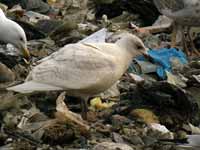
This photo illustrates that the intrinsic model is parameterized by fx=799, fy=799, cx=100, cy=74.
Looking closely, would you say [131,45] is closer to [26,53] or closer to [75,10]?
[26,53]

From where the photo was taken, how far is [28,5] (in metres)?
9.66

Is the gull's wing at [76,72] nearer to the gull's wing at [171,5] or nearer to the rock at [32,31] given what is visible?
the rock at [32,31]

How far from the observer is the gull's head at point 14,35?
7.43 metres

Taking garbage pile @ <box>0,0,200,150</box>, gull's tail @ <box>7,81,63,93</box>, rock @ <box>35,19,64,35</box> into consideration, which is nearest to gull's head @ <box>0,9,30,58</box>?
garbage pile @ <box>0,0,200,150</box>

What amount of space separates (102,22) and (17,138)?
409 centimetres

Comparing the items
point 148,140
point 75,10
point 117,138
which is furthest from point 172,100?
point 75,10

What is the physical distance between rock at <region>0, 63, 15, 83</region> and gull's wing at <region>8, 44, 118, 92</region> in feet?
2.61

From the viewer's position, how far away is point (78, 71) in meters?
5.77

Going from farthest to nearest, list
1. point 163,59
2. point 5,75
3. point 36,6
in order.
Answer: point 36,6 < point 163,59 < point 5,75

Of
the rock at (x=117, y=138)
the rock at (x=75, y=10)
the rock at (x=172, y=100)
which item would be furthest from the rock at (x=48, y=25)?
the rock at (x=117, y=138)

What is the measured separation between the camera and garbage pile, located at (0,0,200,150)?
561 cm

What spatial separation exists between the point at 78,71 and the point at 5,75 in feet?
3.66

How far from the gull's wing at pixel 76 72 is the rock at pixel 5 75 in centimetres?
80

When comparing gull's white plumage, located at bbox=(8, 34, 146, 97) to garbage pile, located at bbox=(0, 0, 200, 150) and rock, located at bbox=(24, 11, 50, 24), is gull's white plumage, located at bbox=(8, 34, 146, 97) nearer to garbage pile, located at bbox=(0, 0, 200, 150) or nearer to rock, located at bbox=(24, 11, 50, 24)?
garbage pile, located at bbox=(0, 0, 200, 150)
